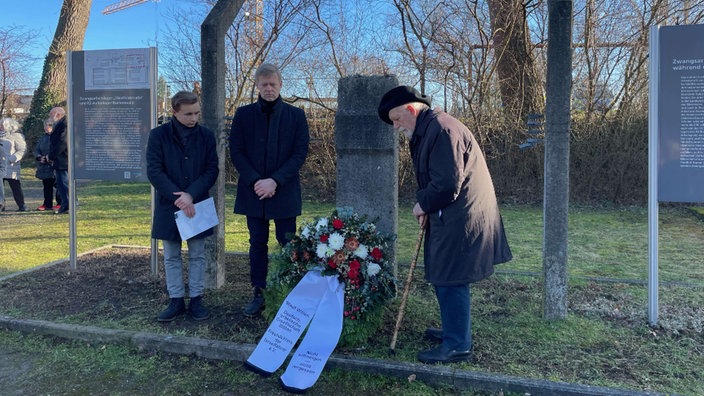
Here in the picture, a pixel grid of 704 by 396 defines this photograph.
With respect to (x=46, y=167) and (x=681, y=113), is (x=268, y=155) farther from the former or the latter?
(x=46, y=167)

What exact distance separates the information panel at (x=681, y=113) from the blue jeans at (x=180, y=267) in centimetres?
366

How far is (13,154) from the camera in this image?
1098cm

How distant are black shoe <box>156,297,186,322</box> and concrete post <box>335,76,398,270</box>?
1.59 meters

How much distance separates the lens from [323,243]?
4.01 meters

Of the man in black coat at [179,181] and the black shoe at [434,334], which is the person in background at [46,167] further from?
the black shoe at [434,334]

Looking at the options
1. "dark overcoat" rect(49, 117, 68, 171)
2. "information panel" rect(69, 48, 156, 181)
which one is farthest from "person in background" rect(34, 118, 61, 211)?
"information panel" rect(69, 48, 156, 181)

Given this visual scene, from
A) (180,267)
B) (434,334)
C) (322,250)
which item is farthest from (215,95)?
(434,334)

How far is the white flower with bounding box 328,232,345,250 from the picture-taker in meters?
3.97

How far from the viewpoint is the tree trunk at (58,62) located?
18281 mm

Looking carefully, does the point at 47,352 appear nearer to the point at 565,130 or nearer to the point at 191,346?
the point at 191,346

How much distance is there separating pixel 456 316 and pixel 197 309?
2.14 m

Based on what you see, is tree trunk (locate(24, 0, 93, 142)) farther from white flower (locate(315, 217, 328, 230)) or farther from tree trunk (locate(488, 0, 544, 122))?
white flower (locate(315, 217, 328, 230))

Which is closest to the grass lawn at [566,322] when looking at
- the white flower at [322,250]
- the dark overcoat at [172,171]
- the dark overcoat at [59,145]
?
the white flower at [322,250]

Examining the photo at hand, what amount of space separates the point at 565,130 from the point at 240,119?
2.56 metres
